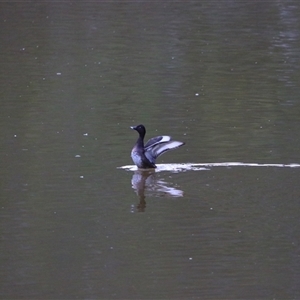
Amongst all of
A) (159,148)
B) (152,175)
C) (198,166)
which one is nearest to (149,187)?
(152,175)

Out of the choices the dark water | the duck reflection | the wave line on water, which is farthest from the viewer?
the wave line on water

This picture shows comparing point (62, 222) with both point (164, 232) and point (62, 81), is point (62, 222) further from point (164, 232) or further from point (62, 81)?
point (62, 81)

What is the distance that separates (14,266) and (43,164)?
9.56ft

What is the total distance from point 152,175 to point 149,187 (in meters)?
0.48

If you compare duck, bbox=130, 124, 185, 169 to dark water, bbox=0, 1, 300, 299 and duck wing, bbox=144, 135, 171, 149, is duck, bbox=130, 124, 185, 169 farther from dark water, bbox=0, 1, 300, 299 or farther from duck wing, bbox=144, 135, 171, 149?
dark water, bbox=0, 1, 300, 299

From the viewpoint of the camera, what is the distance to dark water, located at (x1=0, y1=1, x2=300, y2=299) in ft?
21.6

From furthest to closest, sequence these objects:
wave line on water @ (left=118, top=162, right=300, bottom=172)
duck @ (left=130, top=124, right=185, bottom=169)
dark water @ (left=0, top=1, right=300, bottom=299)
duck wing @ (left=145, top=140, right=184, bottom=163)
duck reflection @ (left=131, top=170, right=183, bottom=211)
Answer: duck wing @ (left=145, top=140, right=184, bottom=163)
duck @ (left=130, top=124, right=185, bottom=169)
wave line on water @ (left=118, top=162, right=300, bottom=172)
duck reflection @ (left=131, top=170, right=183, bottom=211)
dark water @ (left=0, top=1, right=300, bottom=299)

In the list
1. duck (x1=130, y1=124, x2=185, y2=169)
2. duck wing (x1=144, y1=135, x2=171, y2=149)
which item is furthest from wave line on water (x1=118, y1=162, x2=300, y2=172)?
duck wing (x1=144, y1=135, x2=171, y2=149)

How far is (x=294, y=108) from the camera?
1244 cm

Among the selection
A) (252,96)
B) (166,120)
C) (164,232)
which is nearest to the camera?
(164,232)

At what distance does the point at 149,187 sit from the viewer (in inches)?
351

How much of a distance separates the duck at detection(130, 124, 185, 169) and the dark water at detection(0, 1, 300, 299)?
0.21 metres

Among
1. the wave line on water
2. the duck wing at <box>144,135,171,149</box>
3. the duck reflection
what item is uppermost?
the duck wing at <box>144,135,171,149</box>

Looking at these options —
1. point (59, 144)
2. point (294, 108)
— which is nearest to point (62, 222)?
point (59, 144)
